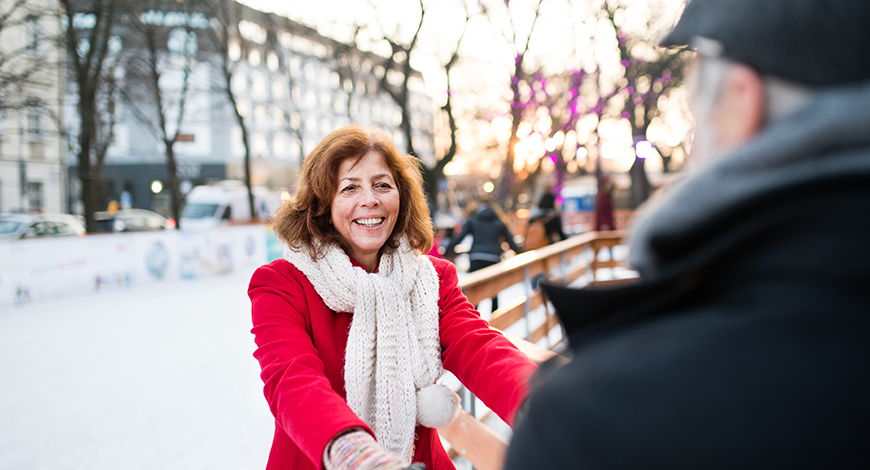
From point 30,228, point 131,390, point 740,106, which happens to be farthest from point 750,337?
point 30,228

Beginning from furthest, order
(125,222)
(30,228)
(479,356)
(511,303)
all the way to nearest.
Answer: (125,222) → (30,228) → (511,303) → (479,356)

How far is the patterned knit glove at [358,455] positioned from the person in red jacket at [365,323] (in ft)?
0.08

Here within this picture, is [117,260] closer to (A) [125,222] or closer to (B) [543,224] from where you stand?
(B) [543,224]

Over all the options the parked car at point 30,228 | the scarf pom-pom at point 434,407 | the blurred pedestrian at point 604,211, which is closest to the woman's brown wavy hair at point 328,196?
the scarf pom-pom at point 434,407

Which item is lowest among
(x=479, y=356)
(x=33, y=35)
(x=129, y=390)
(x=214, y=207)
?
(x=129, y=390)

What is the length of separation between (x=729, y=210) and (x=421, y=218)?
51.0 inches

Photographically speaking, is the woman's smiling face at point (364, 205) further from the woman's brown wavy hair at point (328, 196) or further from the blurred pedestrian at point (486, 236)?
the blurred pedestrian at point (486, 236)

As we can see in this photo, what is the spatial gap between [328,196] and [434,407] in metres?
0.70

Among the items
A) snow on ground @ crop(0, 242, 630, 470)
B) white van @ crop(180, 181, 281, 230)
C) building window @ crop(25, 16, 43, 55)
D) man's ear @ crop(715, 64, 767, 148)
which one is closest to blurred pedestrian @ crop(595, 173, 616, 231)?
snow on ground @ crop(0, 242, 630, 470)

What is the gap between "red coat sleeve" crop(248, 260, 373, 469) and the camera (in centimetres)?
92

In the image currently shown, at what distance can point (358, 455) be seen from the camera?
2.74 feet

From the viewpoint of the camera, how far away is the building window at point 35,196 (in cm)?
1862

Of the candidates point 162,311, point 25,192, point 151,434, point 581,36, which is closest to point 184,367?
point 151,434

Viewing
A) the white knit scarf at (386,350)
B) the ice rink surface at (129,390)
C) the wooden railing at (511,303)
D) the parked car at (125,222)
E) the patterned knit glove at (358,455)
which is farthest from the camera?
the parked car at (125,222)
